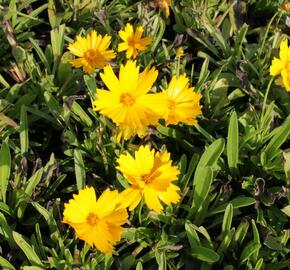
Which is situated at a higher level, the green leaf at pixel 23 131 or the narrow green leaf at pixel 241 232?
the green leaf at pixel 23 131

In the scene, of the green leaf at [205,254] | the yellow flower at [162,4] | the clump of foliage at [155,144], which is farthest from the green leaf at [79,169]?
the yellow flower at [162,4]

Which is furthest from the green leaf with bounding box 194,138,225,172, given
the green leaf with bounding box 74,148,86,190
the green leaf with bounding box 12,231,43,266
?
the green leaf with bounding box 12,231,43,266

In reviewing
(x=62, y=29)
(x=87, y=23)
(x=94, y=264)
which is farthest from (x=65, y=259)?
(x=87, y=23)

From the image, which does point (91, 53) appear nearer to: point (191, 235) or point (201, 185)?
point (201, 185)

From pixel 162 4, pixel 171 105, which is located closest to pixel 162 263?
pixel 171 105

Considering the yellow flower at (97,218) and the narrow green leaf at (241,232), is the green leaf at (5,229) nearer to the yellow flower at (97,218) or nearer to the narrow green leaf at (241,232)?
the yellow flower at (97,218)

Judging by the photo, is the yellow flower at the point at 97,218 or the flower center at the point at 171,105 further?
the flower center at the point at 171,105
